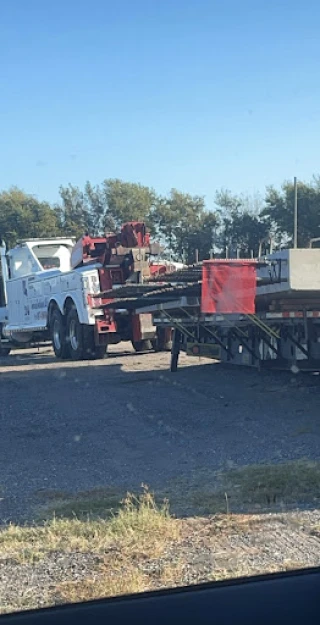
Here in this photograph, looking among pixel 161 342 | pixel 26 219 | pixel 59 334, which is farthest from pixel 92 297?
pixel 26 219

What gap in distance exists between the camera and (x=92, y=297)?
17.0m

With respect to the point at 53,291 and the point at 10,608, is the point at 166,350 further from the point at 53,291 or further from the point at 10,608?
the point at 10,608

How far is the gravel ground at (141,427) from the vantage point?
7.47m

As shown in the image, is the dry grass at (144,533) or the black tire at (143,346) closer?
the dry grass at (144,533)

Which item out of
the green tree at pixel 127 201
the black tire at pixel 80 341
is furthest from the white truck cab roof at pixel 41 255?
the green tree at pixel 127 201

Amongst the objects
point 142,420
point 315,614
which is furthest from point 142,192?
point 315,614

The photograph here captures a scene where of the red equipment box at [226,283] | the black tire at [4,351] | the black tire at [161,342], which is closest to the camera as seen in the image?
the red equipment box at [226,283]

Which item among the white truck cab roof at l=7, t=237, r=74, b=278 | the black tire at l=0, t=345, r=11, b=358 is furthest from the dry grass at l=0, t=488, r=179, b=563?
the black tire at l=0, t=345, r=11, b=358

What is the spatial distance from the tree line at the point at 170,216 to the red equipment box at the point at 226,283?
17.0 meters

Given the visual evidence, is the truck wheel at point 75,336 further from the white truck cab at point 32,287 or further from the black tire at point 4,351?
the black tire at point 4,351

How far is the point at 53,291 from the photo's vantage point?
20953mm

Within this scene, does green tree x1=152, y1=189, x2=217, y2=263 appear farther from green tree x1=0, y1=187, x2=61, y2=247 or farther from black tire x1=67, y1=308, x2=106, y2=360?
black tire x1=67, y1=308, x2=106, y2=360

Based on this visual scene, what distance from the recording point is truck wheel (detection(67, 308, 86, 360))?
754 inches

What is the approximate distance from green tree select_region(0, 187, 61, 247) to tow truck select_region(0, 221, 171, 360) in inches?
681
